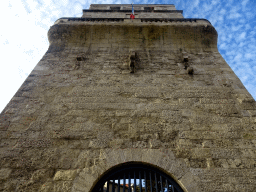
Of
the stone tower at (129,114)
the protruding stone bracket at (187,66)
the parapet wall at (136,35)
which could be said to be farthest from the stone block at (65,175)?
the parapet wall at (136,35)

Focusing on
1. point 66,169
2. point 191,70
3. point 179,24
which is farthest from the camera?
point 179,24

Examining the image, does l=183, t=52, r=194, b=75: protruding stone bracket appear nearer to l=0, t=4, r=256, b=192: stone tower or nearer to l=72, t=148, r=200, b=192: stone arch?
l=0, t=4, r=256, b=192: stone tower

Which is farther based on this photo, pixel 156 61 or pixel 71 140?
pixel 156 61

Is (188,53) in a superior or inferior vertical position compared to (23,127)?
superior

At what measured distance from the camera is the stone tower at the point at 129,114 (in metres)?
2.36

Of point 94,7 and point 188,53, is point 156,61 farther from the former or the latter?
point 94,7

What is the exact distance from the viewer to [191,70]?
3.80 meters

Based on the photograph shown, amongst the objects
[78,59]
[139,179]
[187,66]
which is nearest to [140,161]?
[139,179]

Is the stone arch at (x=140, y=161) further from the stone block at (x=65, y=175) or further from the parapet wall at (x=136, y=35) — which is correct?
the parapet wall at (x=136, y=35)

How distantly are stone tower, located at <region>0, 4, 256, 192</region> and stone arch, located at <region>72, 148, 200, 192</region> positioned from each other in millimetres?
14

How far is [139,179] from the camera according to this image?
93.0 inches

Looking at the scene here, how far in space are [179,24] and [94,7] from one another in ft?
20.6

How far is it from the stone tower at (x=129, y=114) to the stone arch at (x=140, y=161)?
1 centimetres

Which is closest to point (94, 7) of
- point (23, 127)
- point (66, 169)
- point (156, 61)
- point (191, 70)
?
point (156, 61)
